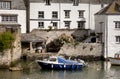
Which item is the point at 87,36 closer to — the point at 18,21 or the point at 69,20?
the point at 69,20

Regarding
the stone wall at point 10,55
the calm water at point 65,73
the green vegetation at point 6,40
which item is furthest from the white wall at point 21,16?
the green vegetation at point 6,40

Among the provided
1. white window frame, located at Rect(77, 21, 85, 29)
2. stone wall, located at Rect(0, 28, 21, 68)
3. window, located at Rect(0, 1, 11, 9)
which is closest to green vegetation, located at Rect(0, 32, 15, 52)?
stone wall, located at Rect(0, 28, 21, 68)

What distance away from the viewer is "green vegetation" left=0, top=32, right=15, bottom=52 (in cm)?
5934

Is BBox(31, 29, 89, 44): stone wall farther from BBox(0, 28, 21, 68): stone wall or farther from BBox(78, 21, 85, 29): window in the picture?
BBox(0, 28, 21, 68): stone wall

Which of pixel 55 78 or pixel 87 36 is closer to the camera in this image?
pixel 55 78

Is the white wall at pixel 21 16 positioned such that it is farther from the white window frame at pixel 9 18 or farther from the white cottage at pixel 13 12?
the white window frame at pixel 9 18

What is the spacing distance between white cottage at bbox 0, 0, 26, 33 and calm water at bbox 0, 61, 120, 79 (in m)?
15.3

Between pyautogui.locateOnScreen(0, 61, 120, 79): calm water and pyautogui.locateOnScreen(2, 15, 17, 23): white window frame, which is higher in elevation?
pyautogui.locateOnScreen(2, 15, 17, 23): white window frame

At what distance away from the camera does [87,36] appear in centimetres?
8081

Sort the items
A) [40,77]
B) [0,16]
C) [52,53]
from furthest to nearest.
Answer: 1. [0,16]
2. [52,53]
3. [40,77]

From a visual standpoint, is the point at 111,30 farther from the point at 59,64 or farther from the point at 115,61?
the point at 59,64

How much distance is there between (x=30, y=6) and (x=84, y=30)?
910 cm

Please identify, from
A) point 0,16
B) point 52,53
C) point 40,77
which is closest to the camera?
point 40,77

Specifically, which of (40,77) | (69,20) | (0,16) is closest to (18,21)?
(0,16)
